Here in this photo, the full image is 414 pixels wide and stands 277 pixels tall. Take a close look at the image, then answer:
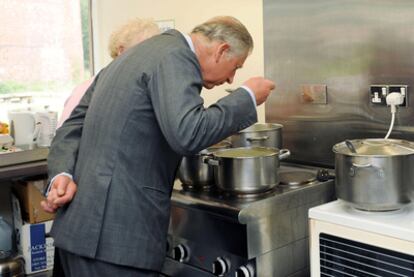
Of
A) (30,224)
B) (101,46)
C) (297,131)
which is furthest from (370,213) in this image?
(101,46)

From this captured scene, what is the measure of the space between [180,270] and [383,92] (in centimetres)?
93

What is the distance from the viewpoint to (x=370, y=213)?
4.27 ft

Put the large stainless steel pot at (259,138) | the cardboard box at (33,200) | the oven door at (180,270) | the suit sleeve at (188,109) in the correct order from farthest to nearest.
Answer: the cardboard box at (33,200)
the large stainless steel pot at (259,138)
the oven door at (180,270)
the suit sleeve at (188,109)

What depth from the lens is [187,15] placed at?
253 centimetres

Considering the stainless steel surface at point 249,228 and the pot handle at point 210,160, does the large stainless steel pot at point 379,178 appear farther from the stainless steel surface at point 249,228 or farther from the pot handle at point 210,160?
the pot handle at point 210,160

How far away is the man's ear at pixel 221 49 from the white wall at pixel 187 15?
875 mm

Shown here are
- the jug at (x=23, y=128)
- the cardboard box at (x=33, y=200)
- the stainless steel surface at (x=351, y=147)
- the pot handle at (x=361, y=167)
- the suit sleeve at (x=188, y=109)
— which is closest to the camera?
the suit sleeve at (x=188, y=109)

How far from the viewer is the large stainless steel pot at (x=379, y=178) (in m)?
1.25

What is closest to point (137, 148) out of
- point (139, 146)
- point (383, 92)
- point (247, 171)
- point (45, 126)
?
point (139, 146)

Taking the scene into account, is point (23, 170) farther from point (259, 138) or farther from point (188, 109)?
point (188, 109)

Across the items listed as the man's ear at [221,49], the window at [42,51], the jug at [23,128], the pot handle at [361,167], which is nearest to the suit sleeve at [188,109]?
A: the man's ear at [221,49]

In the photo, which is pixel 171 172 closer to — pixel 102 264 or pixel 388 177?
pixel 102 264

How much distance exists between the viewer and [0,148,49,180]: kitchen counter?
212 cm

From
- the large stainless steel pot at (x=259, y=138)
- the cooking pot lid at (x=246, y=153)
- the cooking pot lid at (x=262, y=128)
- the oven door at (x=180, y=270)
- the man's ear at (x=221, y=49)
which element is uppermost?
the man's ear at (x=221, y=49)
